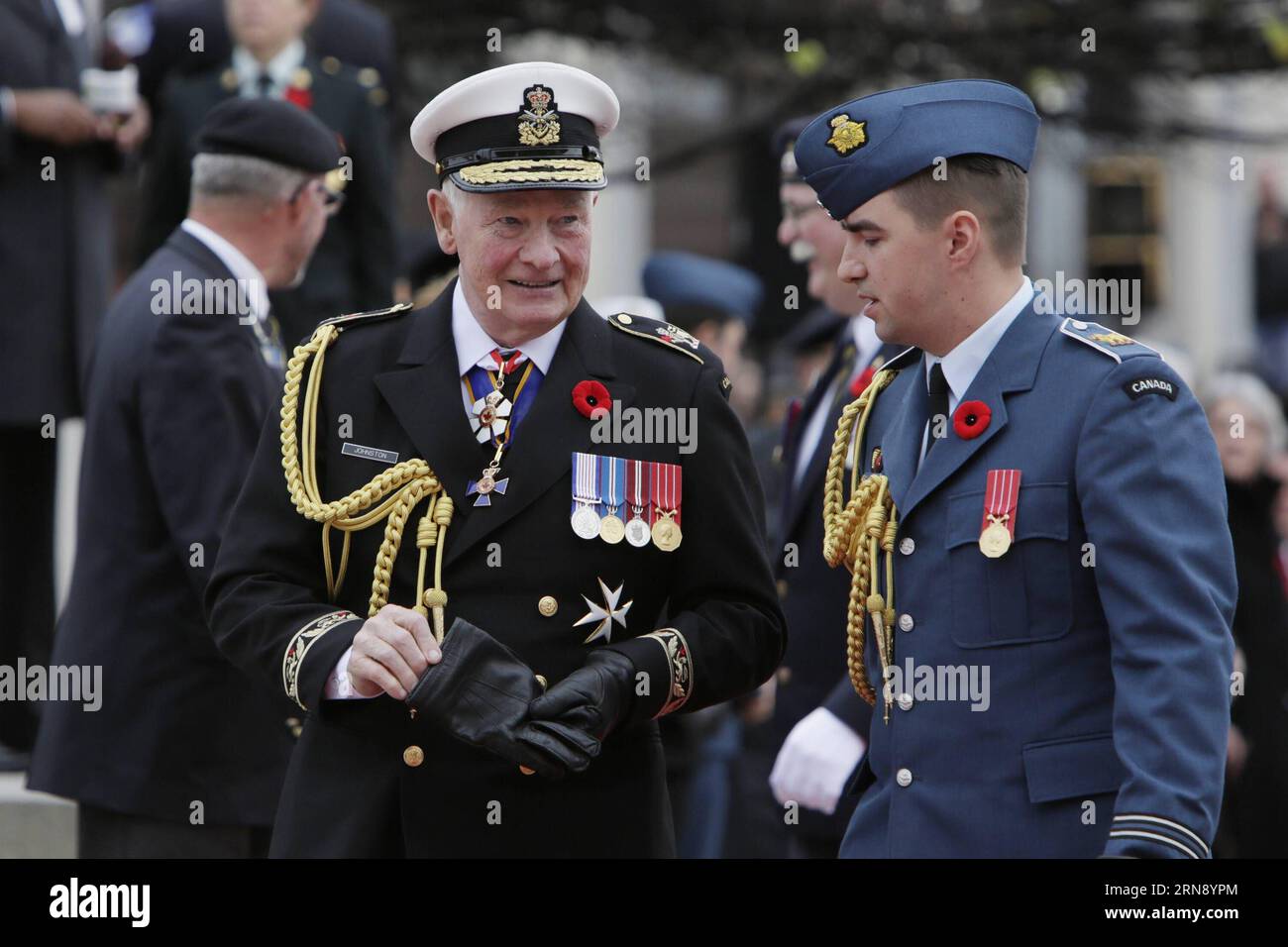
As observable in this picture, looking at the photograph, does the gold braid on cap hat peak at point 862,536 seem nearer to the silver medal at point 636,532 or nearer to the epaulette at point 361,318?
the silver medal at point 636,532

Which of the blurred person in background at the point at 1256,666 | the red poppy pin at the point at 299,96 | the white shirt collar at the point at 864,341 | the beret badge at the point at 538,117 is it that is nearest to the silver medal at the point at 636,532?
the beret badge at the point at 538,117

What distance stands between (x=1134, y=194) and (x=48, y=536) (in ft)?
60.9

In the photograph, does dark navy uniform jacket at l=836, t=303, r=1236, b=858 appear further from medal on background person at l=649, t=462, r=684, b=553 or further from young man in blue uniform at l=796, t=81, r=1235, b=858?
medal on background person at l=649, t=462, r=684, b=553

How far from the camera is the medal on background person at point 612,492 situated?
3.59 m

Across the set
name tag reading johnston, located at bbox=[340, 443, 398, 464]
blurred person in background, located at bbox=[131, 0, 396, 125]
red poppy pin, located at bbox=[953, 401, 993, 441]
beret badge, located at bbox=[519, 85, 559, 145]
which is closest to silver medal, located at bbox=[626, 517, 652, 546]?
name tag reading johnston, located at bbox=[340, 443, 398, 464]

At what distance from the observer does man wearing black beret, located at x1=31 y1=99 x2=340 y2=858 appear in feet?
14.9

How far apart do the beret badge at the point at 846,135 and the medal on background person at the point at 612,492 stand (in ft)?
2.16

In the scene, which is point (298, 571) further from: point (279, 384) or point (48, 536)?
point (48, 536)

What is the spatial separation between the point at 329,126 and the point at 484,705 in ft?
11.2

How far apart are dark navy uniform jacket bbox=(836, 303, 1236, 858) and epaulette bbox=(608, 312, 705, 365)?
0.49 metres

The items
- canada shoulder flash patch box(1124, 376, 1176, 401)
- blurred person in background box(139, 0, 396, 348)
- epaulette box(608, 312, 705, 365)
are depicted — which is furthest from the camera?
blurred person in background box(139, 0, 396, 348)

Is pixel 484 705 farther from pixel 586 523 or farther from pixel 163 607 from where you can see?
pixel 163 607

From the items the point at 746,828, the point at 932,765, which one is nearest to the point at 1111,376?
the point at 932,765

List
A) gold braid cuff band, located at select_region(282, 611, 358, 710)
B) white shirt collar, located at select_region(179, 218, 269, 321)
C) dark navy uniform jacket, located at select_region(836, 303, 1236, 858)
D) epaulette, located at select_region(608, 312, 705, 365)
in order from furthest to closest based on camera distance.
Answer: white shirt collar, located at select_region(179, 218, 269, 321), epaulette, located at select_region(608, 312, 705, 365), gold braid cuff band, located at select_region(282, 611, 358, 710), dark navy uniform jacket, located at select_region(836, 303, 1236, 858)
